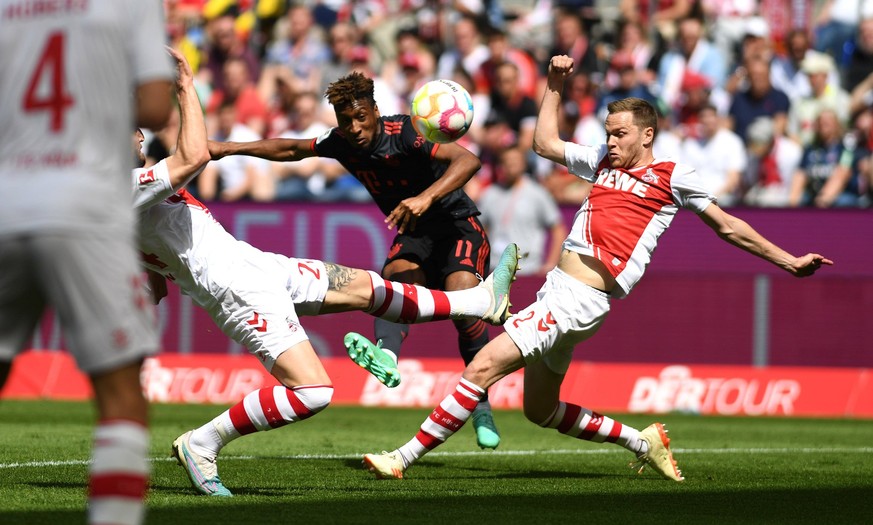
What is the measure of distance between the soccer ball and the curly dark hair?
1.32 feet

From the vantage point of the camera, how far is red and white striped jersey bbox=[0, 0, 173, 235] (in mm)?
4129

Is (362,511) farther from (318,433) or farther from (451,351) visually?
(451,351)

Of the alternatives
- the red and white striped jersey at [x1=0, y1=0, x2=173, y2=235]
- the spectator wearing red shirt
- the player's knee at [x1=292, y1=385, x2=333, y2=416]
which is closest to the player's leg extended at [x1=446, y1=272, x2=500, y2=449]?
the player's knee at [x1=292, y1=385, x2=333, y2=416]

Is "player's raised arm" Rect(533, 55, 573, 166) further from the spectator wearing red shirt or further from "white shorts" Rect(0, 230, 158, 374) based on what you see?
the spectator wearing red shirt

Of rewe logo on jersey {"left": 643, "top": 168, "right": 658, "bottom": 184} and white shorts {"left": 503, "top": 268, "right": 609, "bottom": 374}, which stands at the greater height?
rewe logo on jersey {"left": 643, "top": 168, "right": 658, "bottom": 184}

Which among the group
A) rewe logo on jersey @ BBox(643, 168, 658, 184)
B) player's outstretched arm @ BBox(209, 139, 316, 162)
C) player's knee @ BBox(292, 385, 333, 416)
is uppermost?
rewe logo on jersey @ BBox(643, 168, 658, 184)

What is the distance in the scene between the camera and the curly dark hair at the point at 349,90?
8828 mm

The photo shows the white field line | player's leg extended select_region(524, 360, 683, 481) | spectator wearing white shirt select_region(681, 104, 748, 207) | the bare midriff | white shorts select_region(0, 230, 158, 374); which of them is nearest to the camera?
white shorts select_region(0, 230, 158, 374)

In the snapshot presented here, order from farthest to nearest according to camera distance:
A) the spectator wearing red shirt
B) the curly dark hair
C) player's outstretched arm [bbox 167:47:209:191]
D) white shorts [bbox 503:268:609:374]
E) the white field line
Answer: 1. the spectator wearing red shirt
2. the white field line
3. the curly dark hair
4. white shorts [bbox 503:268:609:374]
5. player's outstretched arm [bbox 167:47:209:191]

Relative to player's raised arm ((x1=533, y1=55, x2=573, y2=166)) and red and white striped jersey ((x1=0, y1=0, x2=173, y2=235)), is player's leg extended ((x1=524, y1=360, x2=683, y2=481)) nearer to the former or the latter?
player's raised arm ((x1=533, y1=55, x2=573, y2=166))

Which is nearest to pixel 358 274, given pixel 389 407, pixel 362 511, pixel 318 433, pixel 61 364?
pixel 362 511

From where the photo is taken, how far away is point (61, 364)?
1599 cm

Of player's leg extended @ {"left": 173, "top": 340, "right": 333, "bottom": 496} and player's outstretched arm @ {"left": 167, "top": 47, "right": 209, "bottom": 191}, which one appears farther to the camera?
player's leg extended @ {"left": 173, "top": 340, "right": 333, "bottom": 496}

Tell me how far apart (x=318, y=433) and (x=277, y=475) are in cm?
333
